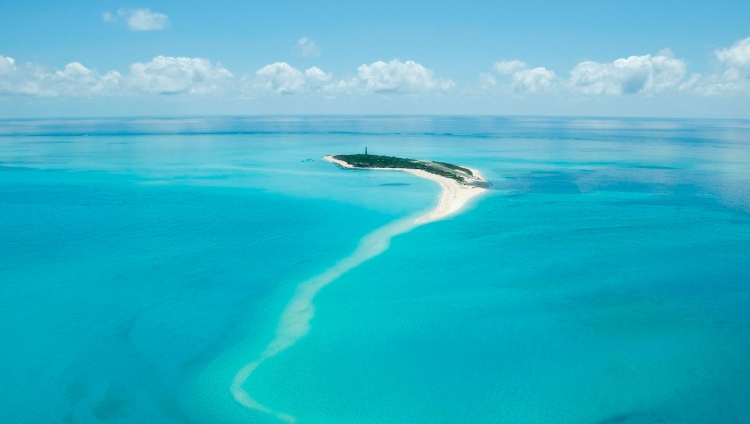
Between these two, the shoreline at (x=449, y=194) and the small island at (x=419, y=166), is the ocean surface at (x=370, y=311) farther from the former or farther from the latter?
the small island at (x=419, y=166)

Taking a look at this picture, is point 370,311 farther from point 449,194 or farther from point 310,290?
point 449,194

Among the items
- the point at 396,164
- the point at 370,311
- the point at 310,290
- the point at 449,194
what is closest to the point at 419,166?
the point at 396,164

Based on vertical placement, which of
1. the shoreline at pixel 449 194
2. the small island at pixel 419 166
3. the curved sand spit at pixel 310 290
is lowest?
the curved sand spit at pixel 310 290

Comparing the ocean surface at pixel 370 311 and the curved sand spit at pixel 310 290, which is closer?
the ocean surface at pixel 370 311

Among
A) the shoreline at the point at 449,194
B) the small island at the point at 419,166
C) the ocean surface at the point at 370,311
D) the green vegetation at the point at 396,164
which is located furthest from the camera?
the green vegetation at the point at 396,164

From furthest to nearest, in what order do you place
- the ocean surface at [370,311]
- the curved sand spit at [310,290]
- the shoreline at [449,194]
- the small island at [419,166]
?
the small island at [419,166] → the shoreline at [449,194] → the curved sand spit at [310,290] → the ocean surface at [370,311]

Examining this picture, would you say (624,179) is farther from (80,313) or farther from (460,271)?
(80,313)

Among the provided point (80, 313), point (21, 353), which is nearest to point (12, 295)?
point (80, 313)

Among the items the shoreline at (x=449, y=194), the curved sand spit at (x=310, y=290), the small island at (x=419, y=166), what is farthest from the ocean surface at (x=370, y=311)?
the small island at (x=419, y=166)
